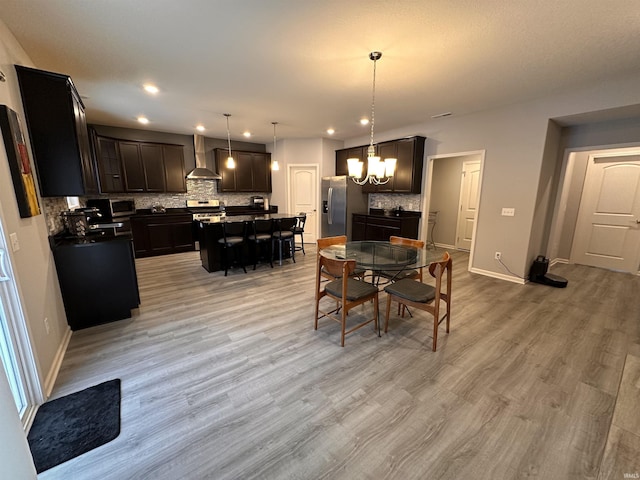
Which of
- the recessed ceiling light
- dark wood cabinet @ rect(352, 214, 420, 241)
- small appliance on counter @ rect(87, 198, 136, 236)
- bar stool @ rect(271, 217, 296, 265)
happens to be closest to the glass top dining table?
bar stool @ rect(271, 217, 296, 265)

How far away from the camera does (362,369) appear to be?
2.15 m

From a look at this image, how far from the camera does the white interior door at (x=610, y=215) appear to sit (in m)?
4.39

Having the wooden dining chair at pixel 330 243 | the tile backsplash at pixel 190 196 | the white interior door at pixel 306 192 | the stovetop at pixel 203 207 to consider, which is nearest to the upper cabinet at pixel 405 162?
the white interior door at pixel 306 192

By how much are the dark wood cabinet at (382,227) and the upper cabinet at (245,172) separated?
9.09ft

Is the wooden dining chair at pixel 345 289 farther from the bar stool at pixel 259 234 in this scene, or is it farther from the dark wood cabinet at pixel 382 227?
the dark wood cabinet at pixel 382 227

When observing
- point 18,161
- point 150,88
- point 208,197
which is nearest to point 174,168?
point 208,197

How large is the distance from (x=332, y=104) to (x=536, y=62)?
2429mm

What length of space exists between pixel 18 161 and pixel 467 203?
707 centimetres

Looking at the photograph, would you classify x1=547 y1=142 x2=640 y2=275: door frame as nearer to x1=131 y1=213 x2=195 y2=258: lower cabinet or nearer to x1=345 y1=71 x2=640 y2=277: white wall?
x1=345 y1=71 x2=640 y2=277: white wall

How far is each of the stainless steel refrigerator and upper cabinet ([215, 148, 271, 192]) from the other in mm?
1711

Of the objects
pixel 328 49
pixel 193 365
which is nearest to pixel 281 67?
pixel 328 49

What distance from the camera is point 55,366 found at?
2098 mm

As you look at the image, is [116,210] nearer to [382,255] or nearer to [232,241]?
[232,241]

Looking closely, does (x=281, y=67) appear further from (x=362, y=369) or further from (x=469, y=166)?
(x=469, y=166)
